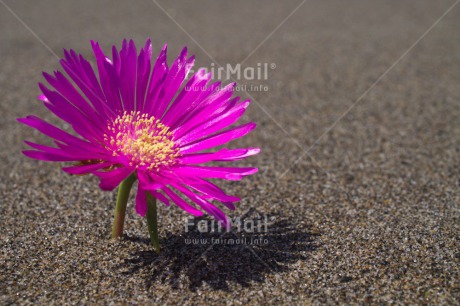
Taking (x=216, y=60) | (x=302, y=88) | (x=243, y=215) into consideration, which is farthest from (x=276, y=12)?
(x=243, y=215)

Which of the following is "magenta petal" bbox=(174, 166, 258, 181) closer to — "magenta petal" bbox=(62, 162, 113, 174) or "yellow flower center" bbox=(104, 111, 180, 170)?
"yellow flower center" bbox=(104, 111, 180, 170)

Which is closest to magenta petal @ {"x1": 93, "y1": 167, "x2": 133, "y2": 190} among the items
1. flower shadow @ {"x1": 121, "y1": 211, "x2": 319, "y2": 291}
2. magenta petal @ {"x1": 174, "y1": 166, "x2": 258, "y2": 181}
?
magenta petal @ {"x1": 174, "y1": 166, "x2": 258, "y2": 181}

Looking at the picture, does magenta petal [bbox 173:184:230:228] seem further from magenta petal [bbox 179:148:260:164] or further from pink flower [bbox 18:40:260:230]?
magenta petal [bbox 179:148:260:164]

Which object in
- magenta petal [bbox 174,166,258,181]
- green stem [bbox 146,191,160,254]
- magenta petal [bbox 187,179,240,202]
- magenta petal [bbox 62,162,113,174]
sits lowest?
green stem [bbox 146,191,160,254]

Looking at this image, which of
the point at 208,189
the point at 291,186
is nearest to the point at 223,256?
the point at 208,189

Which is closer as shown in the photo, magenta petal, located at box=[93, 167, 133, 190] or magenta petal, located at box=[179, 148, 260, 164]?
magenta petal, located at box=[93, 167, 133, 190]

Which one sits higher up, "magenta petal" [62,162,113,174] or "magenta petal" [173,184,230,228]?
"magenta petal" [62,162,113,174]
